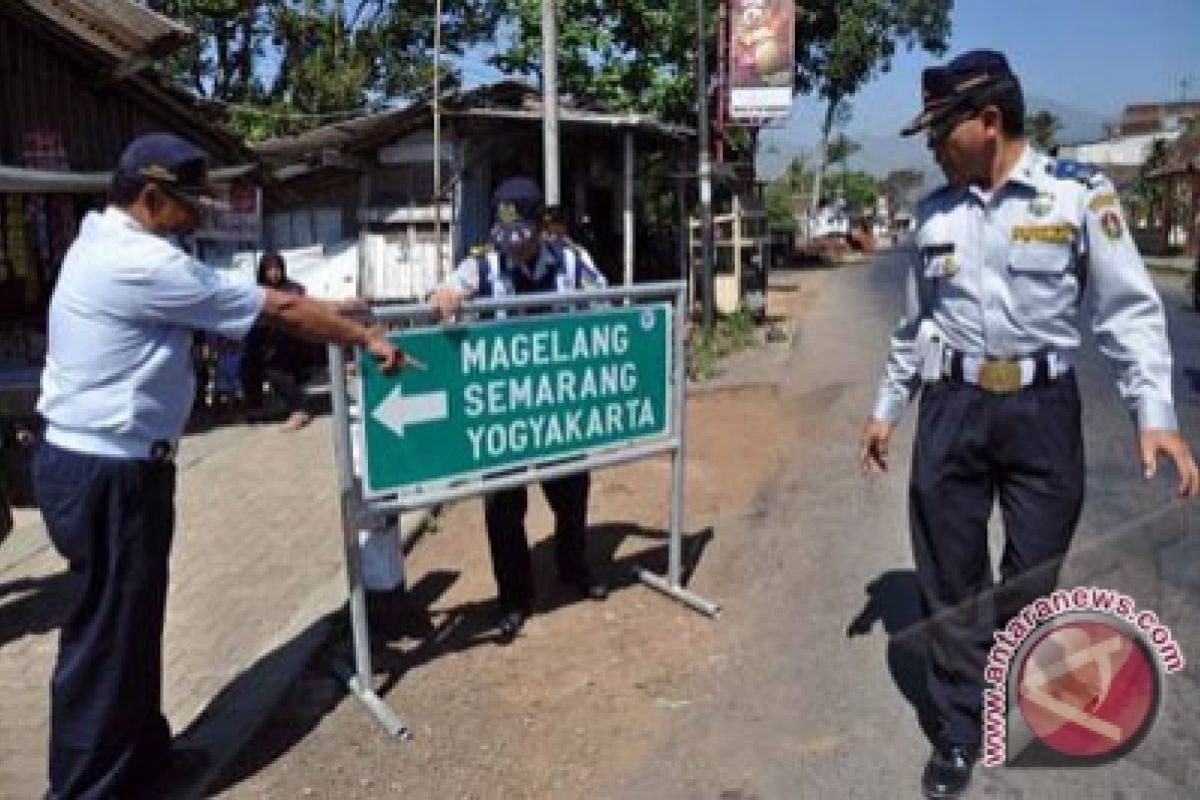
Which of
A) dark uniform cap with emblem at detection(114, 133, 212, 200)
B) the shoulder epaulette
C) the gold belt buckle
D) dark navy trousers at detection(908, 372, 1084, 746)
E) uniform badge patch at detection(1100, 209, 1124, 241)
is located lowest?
dark navy trousers at detection(908, 372, 1084, 746)

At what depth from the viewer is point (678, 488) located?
577 centimetres

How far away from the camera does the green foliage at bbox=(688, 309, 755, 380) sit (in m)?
14.0

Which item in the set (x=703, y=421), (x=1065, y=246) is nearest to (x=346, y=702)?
(x=1065, y=246)

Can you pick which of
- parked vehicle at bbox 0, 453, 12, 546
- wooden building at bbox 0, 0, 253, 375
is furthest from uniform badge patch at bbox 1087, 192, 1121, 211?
wooden building at bbox 0, 0, 253, 375

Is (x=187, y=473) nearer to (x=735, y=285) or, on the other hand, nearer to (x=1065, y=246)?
(x=1065, y=246)

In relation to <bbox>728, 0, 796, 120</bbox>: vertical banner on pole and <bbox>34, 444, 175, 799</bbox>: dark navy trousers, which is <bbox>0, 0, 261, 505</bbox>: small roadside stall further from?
<bbox>728, 0, 796, 120</bbox>: vertical banner on pole

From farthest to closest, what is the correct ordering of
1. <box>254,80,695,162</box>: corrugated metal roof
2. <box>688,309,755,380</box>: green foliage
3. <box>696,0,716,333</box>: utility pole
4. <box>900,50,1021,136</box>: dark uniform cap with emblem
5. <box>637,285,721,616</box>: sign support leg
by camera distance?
<box>696,0,716,333</box>: utility pole, <box>254,80,695,162</box>: corrugated metal roof, <box>688,309,755,380</box>: green foliage, <box>637,285,721,616</box>: sign support leg, <box>900,50,1021,136</box>: dark uniform cap with emblem

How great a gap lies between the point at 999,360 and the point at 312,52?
96.0 ft

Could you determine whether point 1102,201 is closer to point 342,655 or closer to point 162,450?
point 162,450

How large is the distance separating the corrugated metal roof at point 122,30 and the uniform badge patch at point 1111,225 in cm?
1016

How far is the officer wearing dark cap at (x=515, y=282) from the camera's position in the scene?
5191mm

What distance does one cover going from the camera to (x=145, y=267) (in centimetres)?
348

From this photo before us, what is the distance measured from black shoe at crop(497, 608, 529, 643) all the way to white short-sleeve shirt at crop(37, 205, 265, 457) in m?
2.00

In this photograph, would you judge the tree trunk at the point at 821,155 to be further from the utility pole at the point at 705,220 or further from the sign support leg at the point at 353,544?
the sign support leg at the point at 353,544
